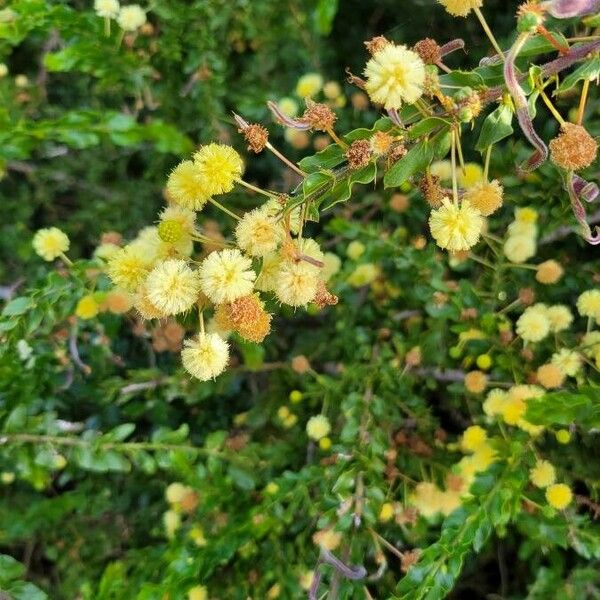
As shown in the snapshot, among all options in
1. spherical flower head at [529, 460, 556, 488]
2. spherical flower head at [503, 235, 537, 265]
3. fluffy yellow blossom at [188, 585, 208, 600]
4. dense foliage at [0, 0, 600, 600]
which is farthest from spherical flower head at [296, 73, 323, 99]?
fluffy yellow blossom at [188, 585, 208, 600]

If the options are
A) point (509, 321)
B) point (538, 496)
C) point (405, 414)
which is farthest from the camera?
point (405, 414)

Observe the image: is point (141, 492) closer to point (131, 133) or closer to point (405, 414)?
point (405, 414)

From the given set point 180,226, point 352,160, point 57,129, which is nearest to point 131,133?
point 57,129

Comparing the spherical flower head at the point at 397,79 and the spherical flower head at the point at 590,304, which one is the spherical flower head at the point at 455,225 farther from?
the spherical flower head at the point at 590,304

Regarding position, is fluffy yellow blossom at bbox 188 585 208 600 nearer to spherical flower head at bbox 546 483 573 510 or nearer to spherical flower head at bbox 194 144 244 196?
spherical flower head at bbox 546 483 573 510

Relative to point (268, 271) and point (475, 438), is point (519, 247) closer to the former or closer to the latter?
point (475, 438)

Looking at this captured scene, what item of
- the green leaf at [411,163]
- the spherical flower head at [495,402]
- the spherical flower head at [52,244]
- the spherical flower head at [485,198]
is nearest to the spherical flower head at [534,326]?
the spherical flower head at [495,402]
